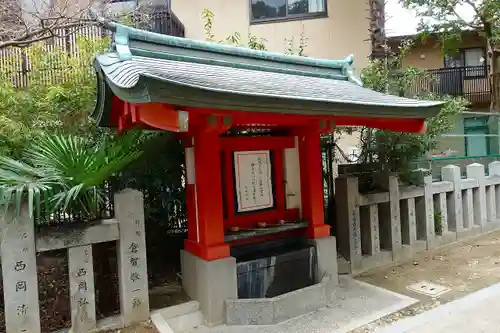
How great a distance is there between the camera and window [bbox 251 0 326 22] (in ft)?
43.2

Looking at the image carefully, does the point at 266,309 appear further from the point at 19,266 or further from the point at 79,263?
the point at 19,266

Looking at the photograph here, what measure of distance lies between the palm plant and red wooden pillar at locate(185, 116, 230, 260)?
912 mm

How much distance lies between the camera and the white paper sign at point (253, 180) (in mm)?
6000

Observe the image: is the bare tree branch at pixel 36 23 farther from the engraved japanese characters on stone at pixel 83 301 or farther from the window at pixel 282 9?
the window at pixel 282 9

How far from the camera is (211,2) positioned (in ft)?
43.9

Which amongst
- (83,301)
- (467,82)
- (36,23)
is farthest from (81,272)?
(467,82)

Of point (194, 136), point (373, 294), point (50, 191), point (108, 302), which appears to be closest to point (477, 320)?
point (373, 294)

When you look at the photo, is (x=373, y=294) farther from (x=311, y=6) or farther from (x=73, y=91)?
(x=311, y=6)

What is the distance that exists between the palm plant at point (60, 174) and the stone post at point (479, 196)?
905cm

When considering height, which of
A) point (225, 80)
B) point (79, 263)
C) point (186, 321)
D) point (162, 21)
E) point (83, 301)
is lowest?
point (186, 321)

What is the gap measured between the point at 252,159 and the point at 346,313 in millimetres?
2745

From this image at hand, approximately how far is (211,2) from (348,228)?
9.82 m

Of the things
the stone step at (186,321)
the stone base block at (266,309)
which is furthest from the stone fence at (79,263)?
the stone base block at (266,309)

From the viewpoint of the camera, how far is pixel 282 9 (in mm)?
13305
